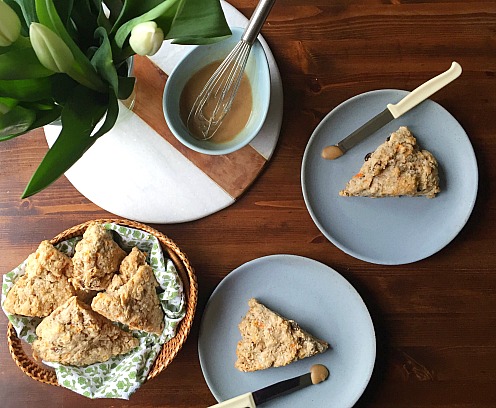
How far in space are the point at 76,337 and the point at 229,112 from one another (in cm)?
40

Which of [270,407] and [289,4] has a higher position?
[289,4]

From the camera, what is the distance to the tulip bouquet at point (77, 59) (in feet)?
1.86

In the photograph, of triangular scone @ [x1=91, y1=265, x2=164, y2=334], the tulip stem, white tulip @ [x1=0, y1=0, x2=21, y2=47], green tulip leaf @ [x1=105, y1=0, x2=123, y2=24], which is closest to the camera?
white tulip @ [x1=0, y1=0, x2=21, y2=47]

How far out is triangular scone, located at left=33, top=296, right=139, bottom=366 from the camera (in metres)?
0.81

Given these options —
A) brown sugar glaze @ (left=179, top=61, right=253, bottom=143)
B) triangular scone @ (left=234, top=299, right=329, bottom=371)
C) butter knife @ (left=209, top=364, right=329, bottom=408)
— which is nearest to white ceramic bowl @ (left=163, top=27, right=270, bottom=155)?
brown sugar glaze @ (left=179, top=61, right=253, bottom=143)

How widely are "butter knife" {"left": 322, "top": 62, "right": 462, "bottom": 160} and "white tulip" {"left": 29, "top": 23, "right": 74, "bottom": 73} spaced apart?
0.44 m

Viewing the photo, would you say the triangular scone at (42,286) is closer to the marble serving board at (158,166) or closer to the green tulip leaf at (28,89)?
the marble serving board at (158,166)

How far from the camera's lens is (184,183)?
894 millimetres

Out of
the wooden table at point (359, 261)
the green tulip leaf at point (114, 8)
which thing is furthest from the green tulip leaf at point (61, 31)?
the wooden table at point (359, 261)

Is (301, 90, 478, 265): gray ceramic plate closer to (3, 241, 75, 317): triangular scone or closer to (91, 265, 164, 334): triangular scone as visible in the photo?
(91, 265, 164, 334): triangular scone

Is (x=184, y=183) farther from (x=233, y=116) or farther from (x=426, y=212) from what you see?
(x=426, y=212)

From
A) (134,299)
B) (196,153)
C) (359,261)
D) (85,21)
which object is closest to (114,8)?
(85,21)

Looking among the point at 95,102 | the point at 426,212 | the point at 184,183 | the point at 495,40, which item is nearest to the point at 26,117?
the point at 95,102

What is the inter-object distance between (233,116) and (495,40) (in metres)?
0.44
